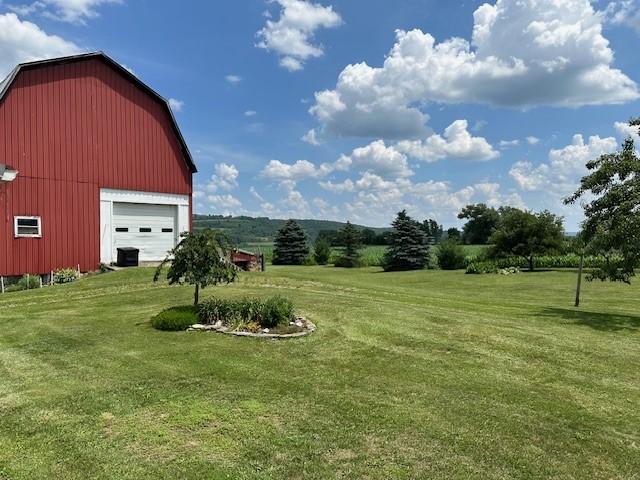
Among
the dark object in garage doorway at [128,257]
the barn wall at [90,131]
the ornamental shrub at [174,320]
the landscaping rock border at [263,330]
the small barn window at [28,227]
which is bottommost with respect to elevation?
the landscaping rock border at [263,330]

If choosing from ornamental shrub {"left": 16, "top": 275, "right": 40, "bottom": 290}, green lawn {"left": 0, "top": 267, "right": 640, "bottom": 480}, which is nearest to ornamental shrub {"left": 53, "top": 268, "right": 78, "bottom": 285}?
ornamental shrub {"left": 16, "top": 275, "right": 40, "bottom": 290}

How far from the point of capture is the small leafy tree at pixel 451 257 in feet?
156

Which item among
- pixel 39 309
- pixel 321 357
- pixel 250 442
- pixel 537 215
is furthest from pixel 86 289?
pixel 537 215

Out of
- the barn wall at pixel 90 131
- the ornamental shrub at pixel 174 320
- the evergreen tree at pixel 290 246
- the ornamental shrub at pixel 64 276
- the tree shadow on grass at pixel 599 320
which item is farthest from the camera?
the evergreen tree at pixel 290 246

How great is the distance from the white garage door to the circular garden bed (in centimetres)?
1437

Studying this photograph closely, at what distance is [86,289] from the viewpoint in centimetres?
1705

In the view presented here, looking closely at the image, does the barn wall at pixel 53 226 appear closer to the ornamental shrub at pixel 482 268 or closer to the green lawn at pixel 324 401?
the green lawn at pixel 324 401

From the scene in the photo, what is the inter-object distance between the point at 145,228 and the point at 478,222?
8952cm

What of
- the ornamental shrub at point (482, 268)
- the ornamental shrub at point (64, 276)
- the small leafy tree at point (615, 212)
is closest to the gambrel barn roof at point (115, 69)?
the ornamental shrub at point (64, 276)

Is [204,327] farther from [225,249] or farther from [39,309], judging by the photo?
[39,309]

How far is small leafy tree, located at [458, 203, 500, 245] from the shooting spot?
9975cm

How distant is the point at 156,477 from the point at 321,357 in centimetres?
424

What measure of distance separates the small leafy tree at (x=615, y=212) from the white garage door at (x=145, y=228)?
18.8 m

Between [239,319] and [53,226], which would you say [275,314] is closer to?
[239,319]
